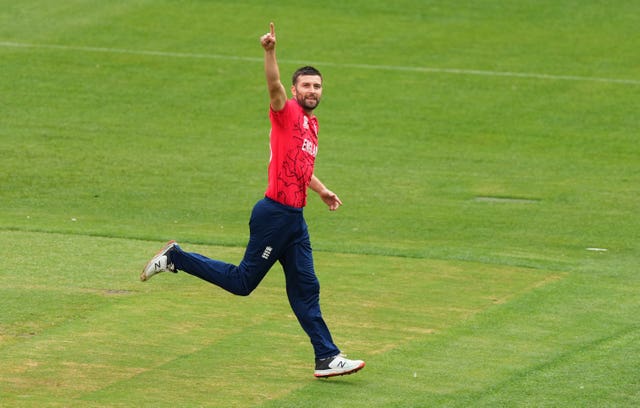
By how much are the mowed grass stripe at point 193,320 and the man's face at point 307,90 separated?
2085 mm

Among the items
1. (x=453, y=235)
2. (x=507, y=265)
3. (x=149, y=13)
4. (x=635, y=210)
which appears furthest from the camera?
(x=149, y=13)

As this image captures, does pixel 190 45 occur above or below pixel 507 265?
above

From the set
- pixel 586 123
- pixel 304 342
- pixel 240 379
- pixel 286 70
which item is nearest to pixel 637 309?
pixel 304 342

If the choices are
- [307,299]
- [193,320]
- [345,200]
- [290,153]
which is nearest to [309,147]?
[290,153]

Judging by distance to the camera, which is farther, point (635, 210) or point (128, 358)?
point (635, 210)

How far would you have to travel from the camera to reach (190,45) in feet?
93.3

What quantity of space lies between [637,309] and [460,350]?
8.63 feet

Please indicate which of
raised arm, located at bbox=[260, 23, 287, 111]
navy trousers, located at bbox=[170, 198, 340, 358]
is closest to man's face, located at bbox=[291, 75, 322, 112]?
raised arm, located at bbox=[260, 23, 287, 111]

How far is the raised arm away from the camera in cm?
940

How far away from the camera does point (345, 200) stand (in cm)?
1878

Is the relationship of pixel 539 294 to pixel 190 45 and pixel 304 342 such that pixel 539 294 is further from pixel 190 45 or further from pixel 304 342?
pixel 190 45

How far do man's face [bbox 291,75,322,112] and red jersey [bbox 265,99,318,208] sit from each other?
0.21 ft

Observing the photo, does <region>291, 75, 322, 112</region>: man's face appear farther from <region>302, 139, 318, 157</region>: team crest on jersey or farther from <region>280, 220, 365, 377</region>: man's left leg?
<region>280, 220, 365, 377</region>: man's left leg

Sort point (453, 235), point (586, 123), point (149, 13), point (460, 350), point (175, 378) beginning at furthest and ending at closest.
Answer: point (149, 13), point (586, 123), point (453, 235), point (460, 350), point (175, 378)
